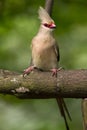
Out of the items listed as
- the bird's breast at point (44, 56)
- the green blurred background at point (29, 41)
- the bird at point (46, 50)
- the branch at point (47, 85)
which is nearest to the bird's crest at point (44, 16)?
the bird at point (46, 50)

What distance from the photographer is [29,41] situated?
3646 mm

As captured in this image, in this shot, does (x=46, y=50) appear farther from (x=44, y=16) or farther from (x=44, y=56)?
(x=44, y=16)

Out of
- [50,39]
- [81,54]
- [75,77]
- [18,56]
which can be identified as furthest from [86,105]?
[18,56]

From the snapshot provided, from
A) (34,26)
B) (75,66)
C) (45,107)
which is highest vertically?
(34,26)

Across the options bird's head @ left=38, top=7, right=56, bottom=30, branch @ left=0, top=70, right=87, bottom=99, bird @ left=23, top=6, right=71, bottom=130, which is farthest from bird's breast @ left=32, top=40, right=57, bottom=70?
branch @ left=0, top=70, right=87, bottom=99

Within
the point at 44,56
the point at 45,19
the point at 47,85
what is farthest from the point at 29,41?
the point at 47,85

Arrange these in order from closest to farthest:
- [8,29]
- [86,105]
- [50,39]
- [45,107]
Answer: [86,105] < [50,39] < [8,29] < [45,107]

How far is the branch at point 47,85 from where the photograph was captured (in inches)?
91.7

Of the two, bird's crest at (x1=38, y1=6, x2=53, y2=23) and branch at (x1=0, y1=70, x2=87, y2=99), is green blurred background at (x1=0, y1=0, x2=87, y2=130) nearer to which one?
bird's crest at (x1=38, y1=6, x2=53, y2=23)

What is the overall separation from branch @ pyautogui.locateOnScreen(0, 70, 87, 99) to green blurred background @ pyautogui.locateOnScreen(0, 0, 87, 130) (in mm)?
1020

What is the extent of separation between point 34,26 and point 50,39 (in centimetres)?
69

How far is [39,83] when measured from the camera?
2.37 metres

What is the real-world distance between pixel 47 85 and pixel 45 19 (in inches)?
19.8

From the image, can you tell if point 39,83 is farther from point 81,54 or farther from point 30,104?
point 30,104
